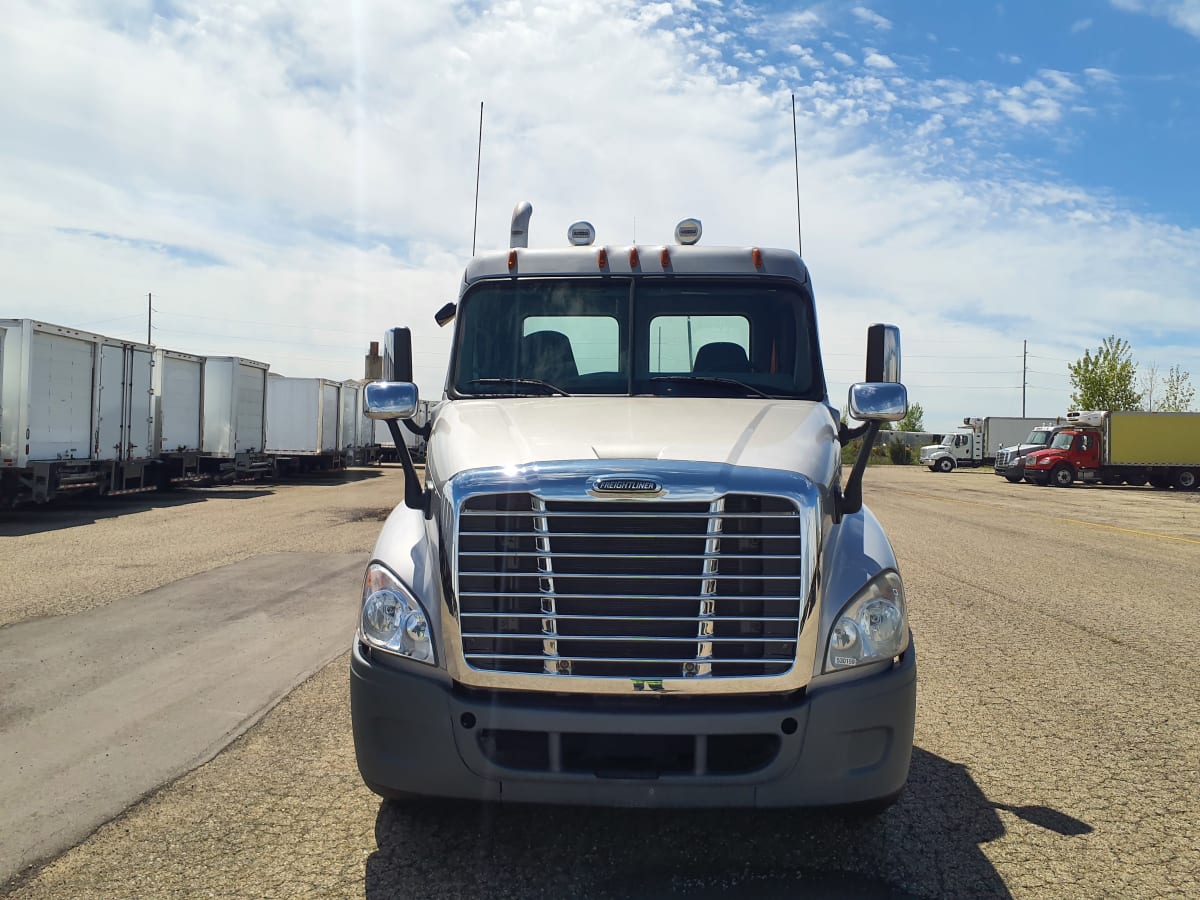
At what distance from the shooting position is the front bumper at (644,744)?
2.92 meters

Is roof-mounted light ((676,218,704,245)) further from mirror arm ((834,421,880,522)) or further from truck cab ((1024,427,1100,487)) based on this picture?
truck cab ((1024,427,1100,487))

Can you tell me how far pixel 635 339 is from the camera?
4523mm

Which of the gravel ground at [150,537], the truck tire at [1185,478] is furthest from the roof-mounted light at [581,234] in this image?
the truck tire at [1185,478]

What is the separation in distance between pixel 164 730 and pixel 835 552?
361 cm

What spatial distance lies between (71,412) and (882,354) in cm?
1698

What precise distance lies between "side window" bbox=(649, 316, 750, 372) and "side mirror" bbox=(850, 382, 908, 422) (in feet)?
2.47

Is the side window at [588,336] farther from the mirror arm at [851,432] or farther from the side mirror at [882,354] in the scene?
the side mirror at [882,354]

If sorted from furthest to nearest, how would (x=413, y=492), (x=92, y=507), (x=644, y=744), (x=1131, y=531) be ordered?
(x=92, y=507)
(x=1131, y=531)
(x=413, y=492)
(x=644, y=744)

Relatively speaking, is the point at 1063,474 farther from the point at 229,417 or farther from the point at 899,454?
the point at 229,417

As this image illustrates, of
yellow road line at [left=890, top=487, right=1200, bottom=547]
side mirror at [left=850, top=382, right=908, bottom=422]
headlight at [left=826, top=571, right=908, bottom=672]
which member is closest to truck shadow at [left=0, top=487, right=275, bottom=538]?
side mirror at [left=850, top=382, right=908, bottom=422]

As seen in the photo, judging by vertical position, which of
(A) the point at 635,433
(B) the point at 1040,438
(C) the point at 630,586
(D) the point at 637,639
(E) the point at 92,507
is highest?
(B) the point at 1040,438

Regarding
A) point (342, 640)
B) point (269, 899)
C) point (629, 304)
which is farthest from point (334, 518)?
point (269, 899)

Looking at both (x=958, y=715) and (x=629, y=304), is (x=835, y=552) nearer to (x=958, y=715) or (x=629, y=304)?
(x=629, y=304)

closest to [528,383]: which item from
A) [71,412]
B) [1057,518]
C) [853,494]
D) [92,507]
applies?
[853,494]
